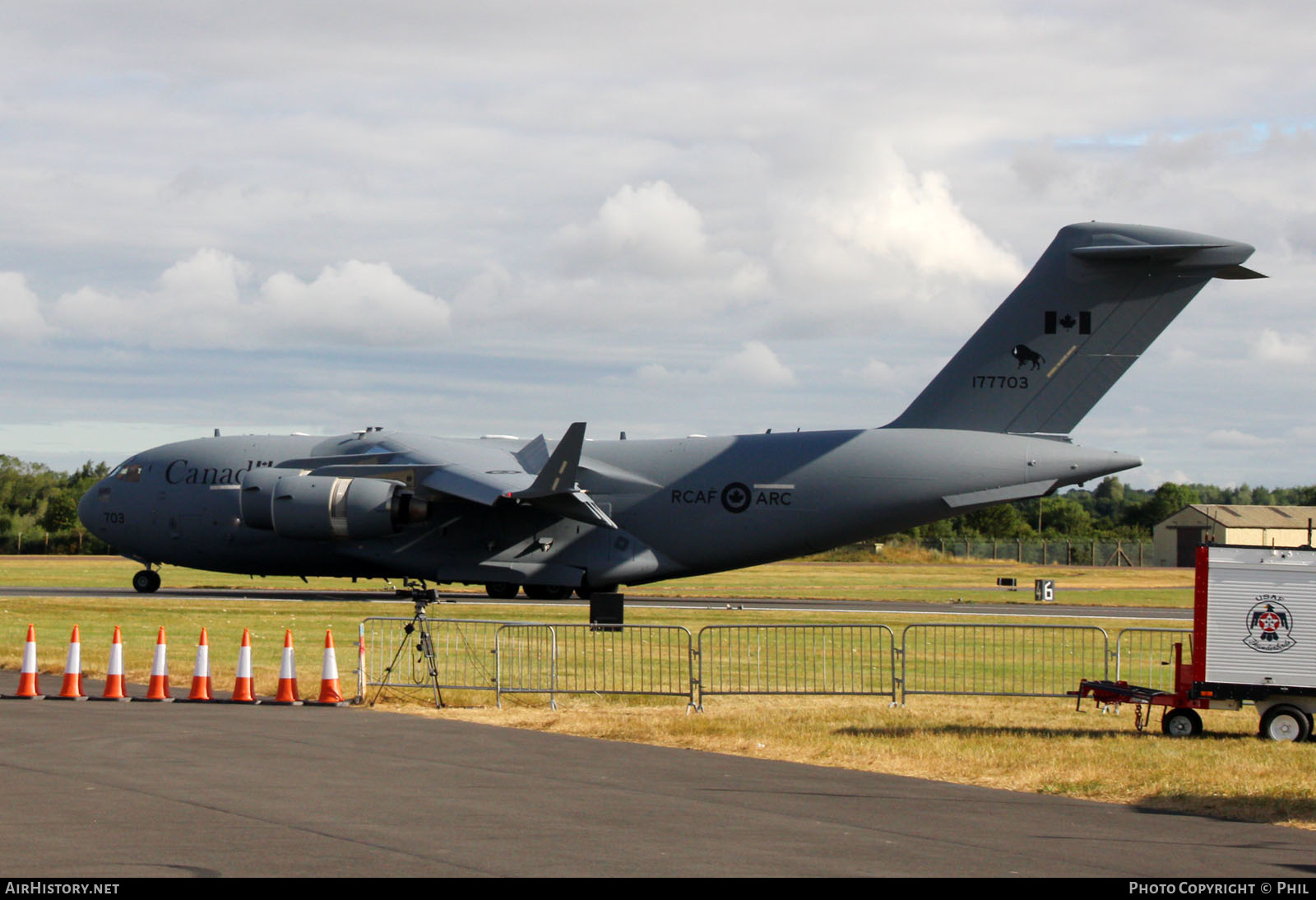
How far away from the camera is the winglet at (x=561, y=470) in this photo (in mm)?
29359

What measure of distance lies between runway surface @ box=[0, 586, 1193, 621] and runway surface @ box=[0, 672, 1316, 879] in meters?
21.8

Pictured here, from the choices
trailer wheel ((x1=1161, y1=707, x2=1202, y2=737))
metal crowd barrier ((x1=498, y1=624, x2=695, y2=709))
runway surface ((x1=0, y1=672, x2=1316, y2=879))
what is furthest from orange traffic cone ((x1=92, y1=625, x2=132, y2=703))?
trailer wheel ((x1=1161, y1=707, x2=1202, y2=737))

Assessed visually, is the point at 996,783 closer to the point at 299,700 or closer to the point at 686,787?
the point at 686,787

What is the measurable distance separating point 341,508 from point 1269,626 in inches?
896

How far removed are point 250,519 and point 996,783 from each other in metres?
25.4

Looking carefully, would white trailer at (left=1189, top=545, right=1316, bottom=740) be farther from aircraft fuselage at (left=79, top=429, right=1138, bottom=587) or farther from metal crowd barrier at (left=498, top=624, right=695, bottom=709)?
aircraft fuselage at (left=79, top=429, right=1138, bottom=587)

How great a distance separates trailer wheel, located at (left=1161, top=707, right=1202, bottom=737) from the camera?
1543 centimetres

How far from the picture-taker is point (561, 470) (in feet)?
99.2

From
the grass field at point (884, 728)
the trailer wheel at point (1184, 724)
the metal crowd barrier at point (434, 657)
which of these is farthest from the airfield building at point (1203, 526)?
the trailer wheel at point (1184, 724)

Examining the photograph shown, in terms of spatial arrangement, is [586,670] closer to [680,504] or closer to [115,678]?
[115,678]

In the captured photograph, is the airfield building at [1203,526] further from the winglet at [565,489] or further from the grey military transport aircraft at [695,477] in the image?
the winglet at [565,489]

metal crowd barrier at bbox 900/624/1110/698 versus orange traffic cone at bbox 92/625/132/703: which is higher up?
orange traffic cone at bbox 92/625/132/703

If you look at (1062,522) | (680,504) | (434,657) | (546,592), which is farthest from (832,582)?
(1062,522)

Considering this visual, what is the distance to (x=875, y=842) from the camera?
9.27 m
